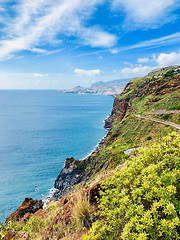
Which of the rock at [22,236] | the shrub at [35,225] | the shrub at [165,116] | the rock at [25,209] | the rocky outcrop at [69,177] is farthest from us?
the shrub at [165,116]

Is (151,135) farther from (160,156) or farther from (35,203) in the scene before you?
(160,156)

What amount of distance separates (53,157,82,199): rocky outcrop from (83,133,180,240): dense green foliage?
40.0 metres

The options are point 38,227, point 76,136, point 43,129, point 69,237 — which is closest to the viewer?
point 69,237

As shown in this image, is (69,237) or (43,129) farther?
(43,129)

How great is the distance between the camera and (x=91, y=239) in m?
4.49

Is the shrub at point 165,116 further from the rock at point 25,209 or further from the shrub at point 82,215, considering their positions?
the shrub at point 82,215

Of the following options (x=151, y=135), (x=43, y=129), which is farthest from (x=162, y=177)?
(x=43, y=129)

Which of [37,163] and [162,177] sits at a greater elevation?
[162,177]

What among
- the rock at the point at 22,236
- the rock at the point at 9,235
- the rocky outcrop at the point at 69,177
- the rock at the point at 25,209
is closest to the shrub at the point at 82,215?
the rock at the point at 22,236

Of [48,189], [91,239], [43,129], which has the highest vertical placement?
[91,239]

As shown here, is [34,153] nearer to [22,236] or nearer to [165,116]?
[165,116]

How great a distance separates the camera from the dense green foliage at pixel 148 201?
3.62 metres

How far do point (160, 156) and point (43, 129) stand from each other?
93493 millimetres

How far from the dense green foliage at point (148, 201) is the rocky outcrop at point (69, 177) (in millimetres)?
39964
